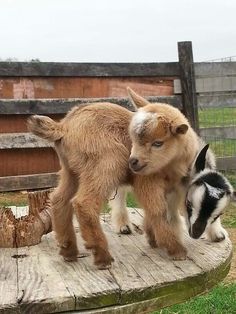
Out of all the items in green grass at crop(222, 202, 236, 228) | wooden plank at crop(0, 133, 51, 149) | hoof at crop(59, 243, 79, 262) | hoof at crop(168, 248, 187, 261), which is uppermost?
wooden plank at crop(0, 133, 51, 149)

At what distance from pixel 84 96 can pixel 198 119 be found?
1346 millimetres

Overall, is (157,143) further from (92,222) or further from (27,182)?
(27,182)

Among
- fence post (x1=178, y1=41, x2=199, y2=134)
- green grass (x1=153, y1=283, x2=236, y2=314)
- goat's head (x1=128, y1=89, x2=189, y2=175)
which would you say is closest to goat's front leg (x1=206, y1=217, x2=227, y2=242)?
goat's head (x1=128, y1=89, x2=189, y2=175)

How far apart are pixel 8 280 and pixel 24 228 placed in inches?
19.8

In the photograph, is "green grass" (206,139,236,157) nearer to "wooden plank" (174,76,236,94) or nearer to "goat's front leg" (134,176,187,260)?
"wooden plank" (174,76,236,94)

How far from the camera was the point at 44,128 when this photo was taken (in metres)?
2.01

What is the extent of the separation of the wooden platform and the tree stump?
1.8 inches

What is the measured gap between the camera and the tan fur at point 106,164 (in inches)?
77.5

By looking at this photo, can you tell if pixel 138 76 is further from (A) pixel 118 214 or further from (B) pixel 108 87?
(A) pixel 118 214

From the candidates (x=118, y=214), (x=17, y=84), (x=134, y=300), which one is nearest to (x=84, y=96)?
(x=17, y=84)

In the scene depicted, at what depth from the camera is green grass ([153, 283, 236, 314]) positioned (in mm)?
3357

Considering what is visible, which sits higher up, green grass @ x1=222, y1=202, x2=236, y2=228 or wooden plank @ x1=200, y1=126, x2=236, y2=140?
wooden plank @ x1=200, y1=126, x2=236, y2=140

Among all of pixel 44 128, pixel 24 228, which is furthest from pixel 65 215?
pixel 44 128

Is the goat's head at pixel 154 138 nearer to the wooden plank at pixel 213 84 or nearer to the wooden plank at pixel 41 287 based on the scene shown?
the wooden plank at pixel 41 287
